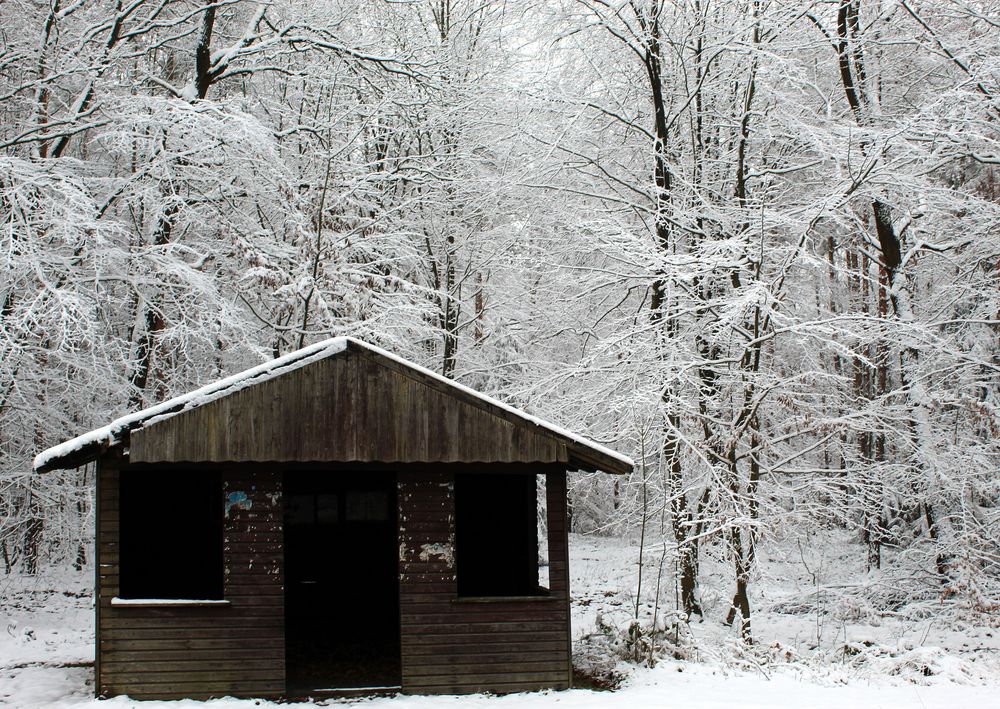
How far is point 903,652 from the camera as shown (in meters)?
11.7

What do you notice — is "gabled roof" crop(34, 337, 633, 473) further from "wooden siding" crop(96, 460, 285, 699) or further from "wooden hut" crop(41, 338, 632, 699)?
"wooden siding" crop(96, 460, 285, 699)

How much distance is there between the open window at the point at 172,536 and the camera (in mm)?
12953

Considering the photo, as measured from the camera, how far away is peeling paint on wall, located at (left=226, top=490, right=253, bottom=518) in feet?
32.2

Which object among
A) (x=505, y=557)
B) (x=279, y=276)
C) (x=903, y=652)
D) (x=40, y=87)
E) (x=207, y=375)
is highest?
(x=40, y=87)

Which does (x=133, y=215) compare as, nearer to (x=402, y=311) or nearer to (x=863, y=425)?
(x=402, y=311)

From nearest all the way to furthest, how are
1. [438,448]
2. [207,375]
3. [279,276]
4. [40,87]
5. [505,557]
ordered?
[438,448], [505,557], [40,87], [279,276], [207,375]

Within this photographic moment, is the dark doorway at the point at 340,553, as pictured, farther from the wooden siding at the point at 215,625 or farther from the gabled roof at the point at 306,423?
the gabled roof at the point at 306,423

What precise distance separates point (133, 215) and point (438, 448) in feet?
28.0

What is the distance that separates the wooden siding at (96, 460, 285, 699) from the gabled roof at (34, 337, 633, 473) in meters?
0.56

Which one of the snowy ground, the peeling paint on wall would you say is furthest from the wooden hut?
the snowy ground

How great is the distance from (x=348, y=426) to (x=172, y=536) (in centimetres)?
496

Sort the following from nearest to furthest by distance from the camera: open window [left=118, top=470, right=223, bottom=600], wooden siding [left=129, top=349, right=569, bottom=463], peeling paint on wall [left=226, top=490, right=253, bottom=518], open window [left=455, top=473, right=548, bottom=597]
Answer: wooden siding [left=129, top=349, right=569, bottom=463], peeling paint on wall [left=226, top=490, right=253, bottom=518], open window [left=118, top=470, right=223, bottom=600], open window [left=455, top=473, right=548, bottom=597]

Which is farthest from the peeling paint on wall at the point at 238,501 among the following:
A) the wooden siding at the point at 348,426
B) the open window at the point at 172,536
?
the open window at the point at 172,536

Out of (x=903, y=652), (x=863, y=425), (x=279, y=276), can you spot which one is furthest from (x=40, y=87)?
(x=903, y=652)
